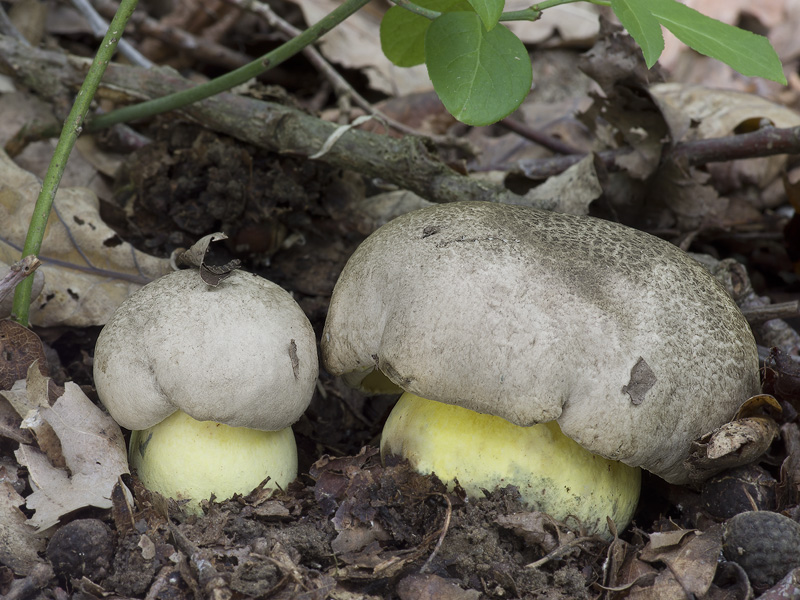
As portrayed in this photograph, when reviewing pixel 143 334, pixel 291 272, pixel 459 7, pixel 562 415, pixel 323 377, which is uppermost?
pixel 459 7

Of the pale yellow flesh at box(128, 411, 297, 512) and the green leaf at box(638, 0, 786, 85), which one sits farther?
the pale yellow flesh at box(128, 411, 297, 512)

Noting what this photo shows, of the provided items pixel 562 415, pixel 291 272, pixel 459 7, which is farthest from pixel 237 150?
pixel 562 415

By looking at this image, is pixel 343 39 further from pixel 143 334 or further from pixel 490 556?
pixel 490 556

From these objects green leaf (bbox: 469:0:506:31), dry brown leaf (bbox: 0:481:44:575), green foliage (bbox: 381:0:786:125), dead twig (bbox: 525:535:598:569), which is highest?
green leaf (bbox: 469:0:506:31)

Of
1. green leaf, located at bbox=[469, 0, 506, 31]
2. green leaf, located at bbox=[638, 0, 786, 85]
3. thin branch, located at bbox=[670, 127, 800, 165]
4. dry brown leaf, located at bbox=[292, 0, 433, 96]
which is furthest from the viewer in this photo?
dry brown leaf, located at bbox=[292, 0, 433, 96]

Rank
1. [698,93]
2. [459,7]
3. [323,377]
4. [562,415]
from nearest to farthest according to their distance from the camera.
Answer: [562,415]
[459,7]
[323,377]
[698,93]

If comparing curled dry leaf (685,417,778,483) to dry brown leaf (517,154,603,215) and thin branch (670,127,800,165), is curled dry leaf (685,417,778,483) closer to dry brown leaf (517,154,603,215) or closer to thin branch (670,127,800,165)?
dry brown leaf (517,154,603,215)

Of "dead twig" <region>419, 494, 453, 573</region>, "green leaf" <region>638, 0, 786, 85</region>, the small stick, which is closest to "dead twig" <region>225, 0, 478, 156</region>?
"green leaf" <region>638, 0, 786, 85</region>

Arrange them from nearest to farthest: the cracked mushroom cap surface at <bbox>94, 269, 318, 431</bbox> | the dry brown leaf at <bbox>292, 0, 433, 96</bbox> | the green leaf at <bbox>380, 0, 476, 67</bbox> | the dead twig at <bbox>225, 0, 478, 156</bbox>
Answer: the cracked mushroom cap surface at <bbox>94, 269, 318, 431</bbox> < the green leaf at <bbox>380, 0, 476, 67</bbox> < the dead twig at <bbox>225, 0, 478, 156</bbox> < the dry brown leaf at <bbox>292, 0, 433, 96</bbox>

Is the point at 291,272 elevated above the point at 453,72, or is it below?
below
